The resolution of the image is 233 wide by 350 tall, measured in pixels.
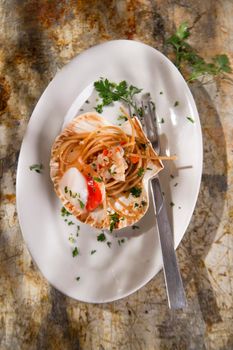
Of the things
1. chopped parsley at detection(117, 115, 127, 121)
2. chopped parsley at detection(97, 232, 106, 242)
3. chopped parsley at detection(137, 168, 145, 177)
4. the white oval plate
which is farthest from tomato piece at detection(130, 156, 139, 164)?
chopped parsley at detection(97, 232, 106, 242)

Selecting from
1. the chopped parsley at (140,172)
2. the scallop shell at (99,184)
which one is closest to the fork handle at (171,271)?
the scallop shell at (99,184)

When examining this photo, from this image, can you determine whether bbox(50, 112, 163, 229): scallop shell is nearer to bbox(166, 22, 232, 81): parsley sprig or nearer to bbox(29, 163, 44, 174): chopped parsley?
bbox(29, 163, 44, 174): chopped parsley

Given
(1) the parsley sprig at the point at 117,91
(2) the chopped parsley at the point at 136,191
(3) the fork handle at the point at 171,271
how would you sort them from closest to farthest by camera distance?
(3) the fork handle at the point at 171,271
(2) the chopped parsley at the point at 136,191
(1) the parsley sprig at the point at 117,91

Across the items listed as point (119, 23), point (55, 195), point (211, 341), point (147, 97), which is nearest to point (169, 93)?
point (147, 97)

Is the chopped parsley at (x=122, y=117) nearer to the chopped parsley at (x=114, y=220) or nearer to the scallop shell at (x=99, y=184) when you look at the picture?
the scallop shell at (x=99, y=184)

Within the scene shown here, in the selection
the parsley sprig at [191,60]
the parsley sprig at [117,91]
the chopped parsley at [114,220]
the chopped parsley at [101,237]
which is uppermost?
the parsley sprig at [191,60]
